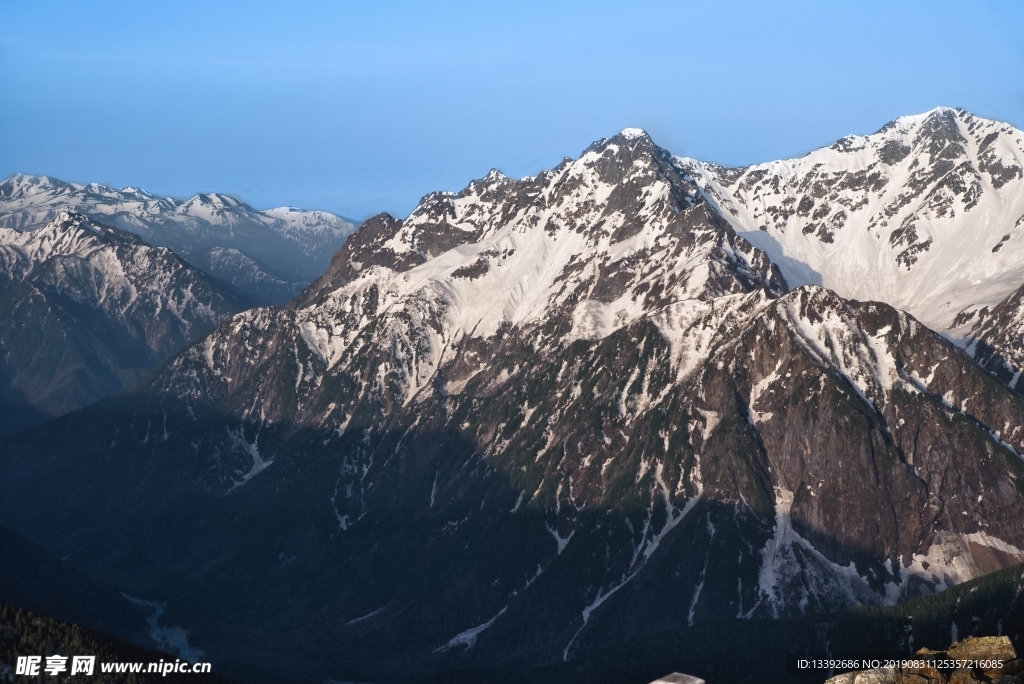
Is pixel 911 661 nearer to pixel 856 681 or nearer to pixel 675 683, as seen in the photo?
pixel 856 681

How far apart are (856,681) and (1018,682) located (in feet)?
34.0

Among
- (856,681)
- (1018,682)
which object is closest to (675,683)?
(856,681)

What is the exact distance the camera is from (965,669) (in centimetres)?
10462

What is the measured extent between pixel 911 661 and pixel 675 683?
57.6ft

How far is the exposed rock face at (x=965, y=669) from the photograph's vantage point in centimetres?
10288

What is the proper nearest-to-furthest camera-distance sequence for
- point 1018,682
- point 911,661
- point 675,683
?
point 1018,682, point 911,661, point 675,683

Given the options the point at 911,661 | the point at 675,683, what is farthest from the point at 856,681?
the point at 675,683

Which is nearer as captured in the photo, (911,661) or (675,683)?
(911,661)

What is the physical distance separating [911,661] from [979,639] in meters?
5.82

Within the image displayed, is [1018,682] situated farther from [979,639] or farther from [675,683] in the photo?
[675,683]

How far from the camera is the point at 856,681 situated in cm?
10400

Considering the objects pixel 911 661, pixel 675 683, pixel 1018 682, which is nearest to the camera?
pixel 1018 682

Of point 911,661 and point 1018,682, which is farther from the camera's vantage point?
point 911,661

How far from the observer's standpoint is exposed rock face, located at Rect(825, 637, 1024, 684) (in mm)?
102875
